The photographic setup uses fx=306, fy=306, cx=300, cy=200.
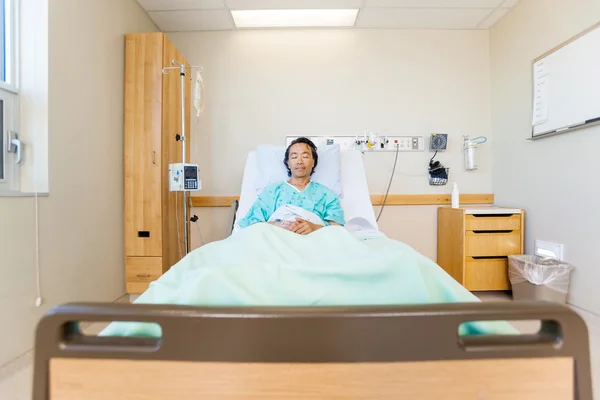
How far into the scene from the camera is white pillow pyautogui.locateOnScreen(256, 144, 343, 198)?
2.19 m

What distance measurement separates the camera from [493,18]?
2.68 metres

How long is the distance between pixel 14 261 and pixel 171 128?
4.38ft

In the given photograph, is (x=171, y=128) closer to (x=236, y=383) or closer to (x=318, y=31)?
(x=318, y=31)

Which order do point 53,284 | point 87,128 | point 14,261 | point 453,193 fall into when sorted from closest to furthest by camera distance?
point 14,261 → point 53,284 → point 87,128 → point 453,193

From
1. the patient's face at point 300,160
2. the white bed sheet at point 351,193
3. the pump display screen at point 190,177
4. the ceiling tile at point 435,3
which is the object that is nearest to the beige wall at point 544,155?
the ceiling tile at point 435,3

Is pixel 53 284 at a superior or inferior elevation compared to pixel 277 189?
Answer: inferior

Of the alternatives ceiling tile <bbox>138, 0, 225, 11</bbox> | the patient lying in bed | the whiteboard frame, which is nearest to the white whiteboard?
the whiteboard frame

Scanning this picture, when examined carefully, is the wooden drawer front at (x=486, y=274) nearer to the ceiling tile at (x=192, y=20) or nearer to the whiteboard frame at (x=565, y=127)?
the whiteboard frame at (x=565, y=127)

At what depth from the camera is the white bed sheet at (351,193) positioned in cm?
198

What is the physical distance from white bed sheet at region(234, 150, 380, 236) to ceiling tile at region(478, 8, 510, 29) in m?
1.74

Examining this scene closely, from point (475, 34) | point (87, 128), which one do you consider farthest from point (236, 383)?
point (475, 34)

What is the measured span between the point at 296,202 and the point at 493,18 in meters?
2.46

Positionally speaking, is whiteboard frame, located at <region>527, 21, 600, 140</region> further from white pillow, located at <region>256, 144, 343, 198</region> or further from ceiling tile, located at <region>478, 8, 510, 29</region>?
white pillow, located at <region>256, 144, 343, 198</region>

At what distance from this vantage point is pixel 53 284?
1.65m
